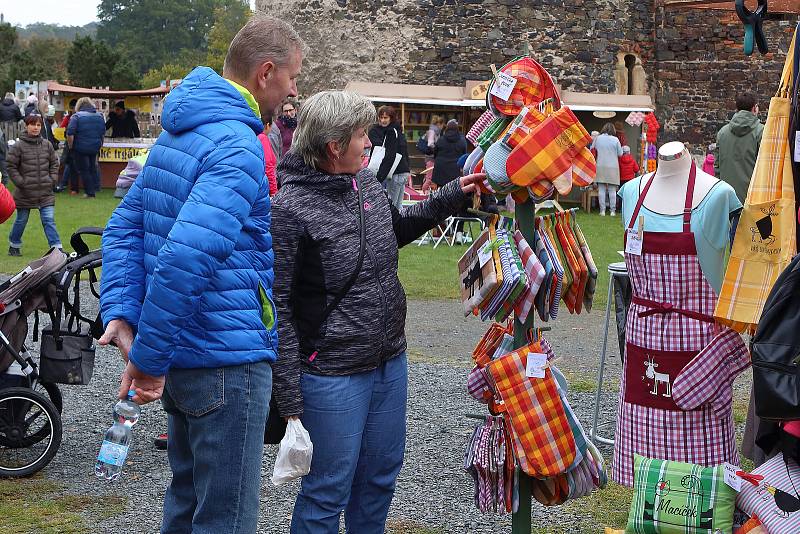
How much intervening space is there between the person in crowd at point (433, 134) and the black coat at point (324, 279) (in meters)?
16.0

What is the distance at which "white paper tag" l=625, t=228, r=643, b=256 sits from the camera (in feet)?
14.4

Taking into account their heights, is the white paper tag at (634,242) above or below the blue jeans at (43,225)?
above

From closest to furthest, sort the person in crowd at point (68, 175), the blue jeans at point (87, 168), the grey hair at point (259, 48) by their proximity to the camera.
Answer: the grey hair at point (259, 48), the blue jeans at point (87, 168), the person in crowd at point (68, 175)

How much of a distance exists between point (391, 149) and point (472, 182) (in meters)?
10.6

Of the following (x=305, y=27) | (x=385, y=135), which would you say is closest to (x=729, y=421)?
(x=385, y=135)

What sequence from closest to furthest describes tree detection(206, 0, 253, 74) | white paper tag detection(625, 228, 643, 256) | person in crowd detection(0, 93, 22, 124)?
white paper tag detection(625, 228, 643, 256) → person in crowd detection(0, 93, 22, 124) → tree detection(206, 0, 253, 74)

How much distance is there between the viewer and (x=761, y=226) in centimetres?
401

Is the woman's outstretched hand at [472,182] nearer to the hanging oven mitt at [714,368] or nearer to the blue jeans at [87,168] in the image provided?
the hanging oven mitt at [714,368]

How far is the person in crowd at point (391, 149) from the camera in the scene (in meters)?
14.0

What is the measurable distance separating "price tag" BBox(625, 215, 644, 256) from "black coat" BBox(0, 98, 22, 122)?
20.2 m

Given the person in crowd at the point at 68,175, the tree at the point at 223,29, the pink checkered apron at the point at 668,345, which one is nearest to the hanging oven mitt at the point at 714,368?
the pink checkered apron at the point at 668,345

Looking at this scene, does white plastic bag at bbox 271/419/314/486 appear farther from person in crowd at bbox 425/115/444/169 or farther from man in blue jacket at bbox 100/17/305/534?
person in crowd at bbox 425/115/444/169

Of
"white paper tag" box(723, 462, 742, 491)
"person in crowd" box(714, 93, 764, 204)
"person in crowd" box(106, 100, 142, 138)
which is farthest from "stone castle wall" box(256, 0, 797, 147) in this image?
"white paper tag" box(723, 462, 742, 491)

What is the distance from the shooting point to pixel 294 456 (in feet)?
11.1
